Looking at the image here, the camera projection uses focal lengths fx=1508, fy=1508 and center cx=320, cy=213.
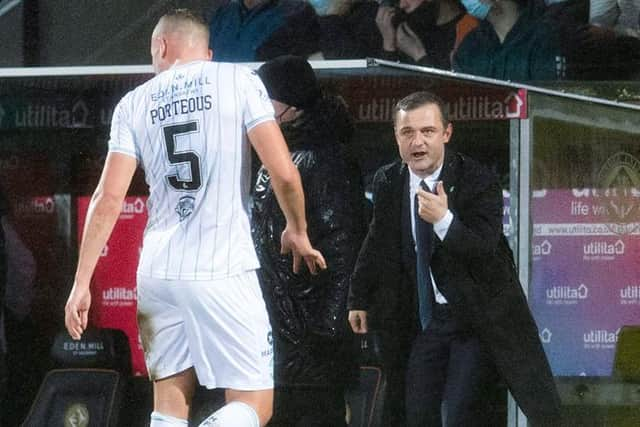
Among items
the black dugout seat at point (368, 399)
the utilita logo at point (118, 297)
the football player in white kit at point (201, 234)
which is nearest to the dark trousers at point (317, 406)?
the football player in white kit at point (201, 234)

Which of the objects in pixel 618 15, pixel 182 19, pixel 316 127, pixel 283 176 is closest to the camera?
pixel 283 176

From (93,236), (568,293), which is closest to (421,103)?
(93,236)

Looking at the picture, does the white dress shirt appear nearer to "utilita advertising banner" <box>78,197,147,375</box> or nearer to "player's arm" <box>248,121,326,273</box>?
"player's arm" <box>248,121,326,273</box>

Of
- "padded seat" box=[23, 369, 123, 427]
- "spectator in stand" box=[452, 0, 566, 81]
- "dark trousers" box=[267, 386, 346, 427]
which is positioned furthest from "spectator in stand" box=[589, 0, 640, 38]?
"padded seat" box=[23, 369, 123, 427]

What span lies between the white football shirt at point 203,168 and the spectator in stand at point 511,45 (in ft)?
8.73

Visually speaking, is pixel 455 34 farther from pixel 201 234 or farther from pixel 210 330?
pixel 210 330

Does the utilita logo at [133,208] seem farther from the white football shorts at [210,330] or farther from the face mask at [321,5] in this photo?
the white football shorts at [210,330]

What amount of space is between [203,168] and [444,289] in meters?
1.03

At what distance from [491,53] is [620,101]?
2.47ft

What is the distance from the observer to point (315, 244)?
18.9 feet

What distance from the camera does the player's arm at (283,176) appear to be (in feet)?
16.6

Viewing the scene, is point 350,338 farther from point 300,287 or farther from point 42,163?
point 42,163

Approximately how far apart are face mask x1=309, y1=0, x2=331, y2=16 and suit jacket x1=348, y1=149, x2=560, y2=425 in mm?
2442

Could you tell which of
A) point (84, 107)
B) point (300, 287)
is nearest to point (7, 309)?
point (84, 107)
